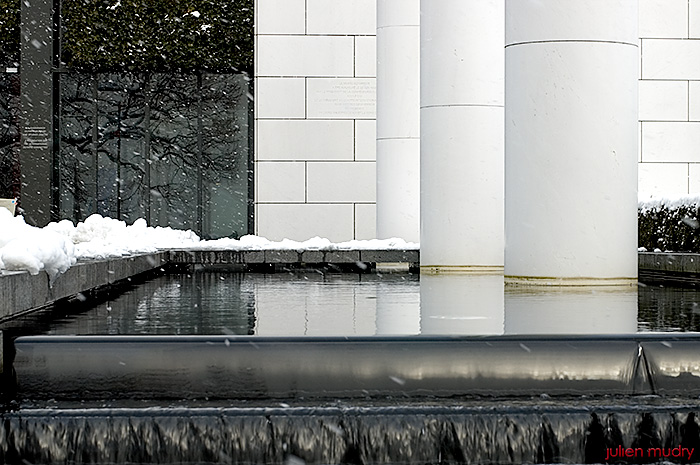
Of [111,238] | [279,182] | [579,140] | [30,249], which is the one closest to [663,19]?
[279,182]

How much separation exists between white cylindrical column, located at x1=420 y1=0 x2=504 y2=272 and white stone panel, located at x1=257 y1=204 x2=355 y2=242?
6839 millimetres

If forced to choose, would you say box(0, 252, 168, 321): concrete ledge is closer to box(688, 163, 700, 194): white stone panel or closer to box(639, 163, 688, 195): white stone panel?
box(639, 163, 688, 195): white stone panel

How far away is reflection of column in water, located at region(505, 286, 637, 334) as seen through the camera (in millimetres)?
5070

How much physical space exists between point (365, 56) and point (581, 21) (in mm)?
10647

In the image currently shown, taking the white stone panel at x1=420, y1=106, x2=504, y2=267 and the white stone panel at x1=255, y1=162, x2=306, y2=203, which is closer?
the white stone panel at x1=420, y1=106, x2=504, y2=267

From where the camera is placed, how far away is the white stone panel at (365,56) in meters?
18.3

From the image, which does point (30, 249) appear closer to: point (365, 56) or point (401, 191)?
point (401, 191)

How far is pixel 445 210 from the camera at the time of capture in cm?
1137

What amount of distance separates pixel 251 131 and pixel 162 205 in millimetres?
2556

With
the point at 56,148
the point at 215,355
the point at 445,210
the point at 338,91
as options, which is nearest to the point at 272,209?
the point at 338,91

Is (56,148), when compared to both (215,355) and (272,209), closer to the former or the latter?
(272,209)

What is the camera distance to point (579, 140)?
25.6ft

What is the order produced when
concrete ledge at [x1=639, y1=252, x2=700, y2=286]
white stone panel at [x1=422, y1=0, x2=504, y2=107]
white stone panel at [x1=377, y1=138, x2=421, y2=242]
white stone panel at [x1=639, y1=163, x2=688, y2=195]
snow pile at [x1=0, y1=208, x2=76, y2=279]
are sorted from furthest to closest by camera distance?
white stone panel at [x1=639, y1=163, x2=688, y2=195], white stone panel at [x1=377, y1=138, x2=421, y2=242], white stone panel at [x1=422, y1=0, x2=504, y2=107], concrete ledge at [x1=639, y1=252, x2=700, y2=286], snow pile at [x1=0, y1=208, x2=76, y2=279]

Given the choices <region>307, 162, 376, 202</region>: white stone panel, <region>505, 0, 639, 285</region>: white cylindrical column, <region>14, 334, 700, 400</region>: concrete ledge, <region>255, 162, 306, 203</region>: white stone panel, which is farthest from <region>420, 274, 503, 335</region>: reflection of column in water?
<region>255, 162, 306, 203</region>: white stone panel
